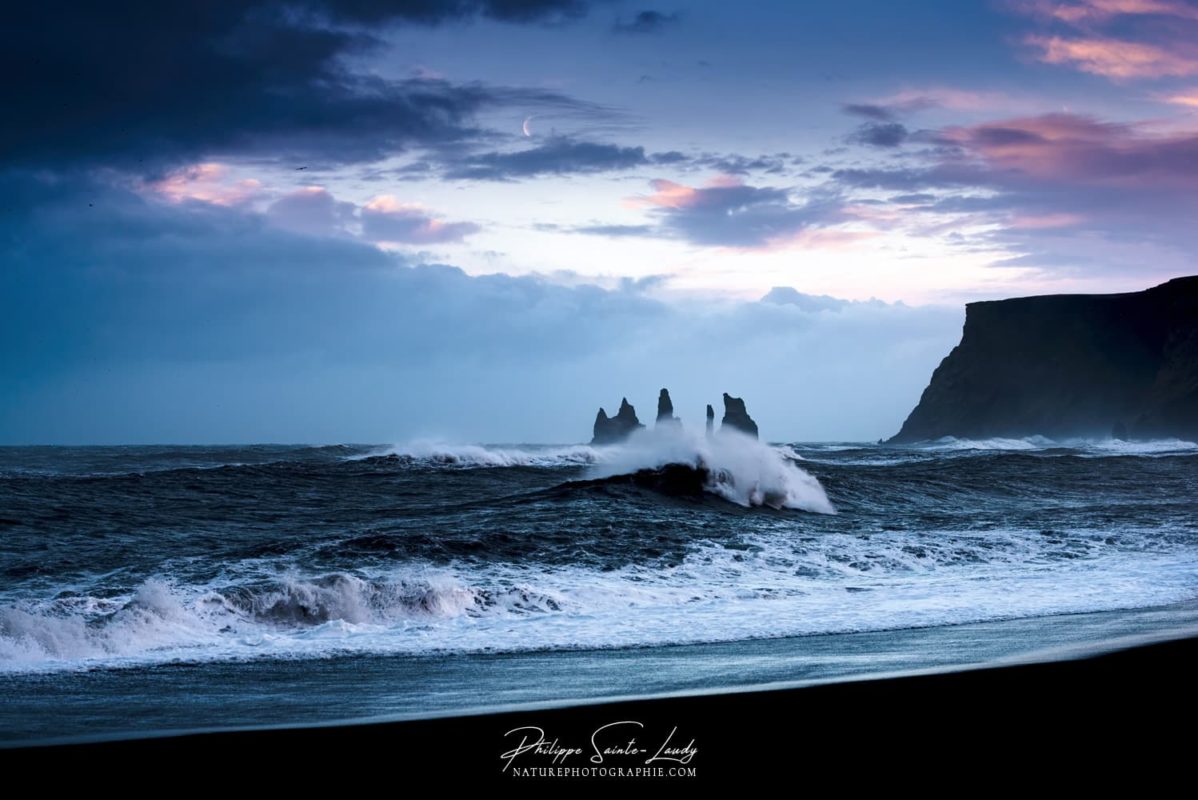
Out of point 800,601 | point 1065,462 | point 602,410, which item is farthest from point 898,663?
point 602,410

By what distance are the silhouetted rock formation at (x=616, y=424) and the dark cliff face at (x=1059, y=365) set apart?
104 feet

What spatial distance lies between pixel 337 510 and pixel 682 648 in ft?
43.8

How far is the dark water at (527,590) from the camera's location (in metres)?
7.42

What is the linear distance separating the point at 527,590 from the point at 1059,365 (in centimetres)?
9274

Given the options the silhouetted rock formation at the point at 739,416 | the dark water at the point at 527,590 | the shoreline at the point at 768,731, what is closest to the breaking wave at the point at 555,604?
the dark water at the point at 527,590

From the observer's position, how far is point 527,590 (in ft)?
38.6

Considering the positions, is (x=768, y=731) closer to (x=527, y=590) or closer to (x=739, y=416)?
(x=527, y=590)

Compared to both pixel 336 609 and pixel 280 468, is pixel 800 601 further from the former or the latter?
pixel 280 468

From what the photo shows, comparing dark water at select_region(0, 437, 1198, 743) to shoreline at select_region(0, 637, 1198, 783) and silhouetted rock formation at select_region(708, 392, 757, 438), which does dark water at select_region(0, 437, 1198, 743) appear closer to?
shoreline at select_region(0, 637, 1198, 783)

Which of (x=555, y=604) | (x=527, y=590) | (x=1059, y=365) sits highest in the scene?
(x=1059, y=365)

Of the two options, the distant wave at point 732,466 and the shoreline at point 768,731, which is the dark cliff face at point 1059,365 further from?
the shoreline at point 768,731

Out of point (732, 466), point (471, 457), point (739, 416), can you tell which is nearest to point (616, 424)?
point (739, 416)
